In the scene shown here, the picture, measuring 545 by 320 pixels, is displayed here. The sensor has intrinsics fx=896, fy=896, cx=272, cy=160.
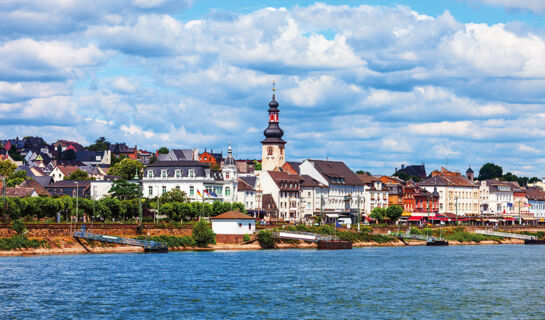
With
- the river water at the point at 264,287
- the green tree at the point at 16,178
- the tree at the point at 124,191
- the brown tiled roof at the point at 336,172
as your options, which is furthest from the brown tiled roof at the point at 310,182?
the river water at the point at 264,287

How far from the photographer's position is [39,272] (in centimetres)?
7175

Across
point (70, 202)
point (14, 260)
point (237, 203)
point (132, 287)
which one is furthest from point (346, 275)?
point (237, 203)

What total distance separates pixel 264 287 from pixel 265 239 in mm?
43127

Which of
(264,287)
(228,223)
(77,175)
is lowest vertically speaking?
(264,287)

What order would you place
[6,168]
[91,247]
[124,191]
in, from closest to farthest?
[91,247] → [124,191] → [6,168]

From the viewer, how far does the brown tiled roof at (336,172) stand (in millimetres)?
167250

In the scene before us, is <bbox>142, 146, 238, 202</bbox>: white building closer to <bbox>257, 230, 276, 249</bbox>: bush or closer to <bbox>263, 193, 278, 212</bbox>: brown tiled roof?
<bbox>263, 193, 278, 212</bbox>: brown tiled roof

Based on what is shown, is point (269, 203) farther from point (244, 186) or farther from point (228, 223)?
point (228, 223)

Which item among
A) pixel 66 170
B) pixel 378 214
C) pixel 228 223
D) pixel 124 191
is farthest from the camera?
pixel 66 170

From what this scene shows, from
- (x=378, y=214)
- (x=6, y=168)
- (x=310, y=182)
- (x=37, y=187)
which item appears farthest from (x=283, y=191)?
(x=6, y=168)

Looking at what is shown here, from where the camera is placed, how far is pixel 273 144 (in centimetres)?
16600

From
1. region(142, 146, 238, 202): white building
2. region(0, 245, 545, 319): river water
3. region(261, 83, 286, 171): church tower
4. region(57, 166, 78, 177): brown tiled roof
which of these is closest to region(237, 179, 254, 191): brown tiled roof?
region(142, 146, 238, 202): white building

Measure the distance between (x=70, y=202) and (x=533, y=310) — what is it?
7118 centimetres

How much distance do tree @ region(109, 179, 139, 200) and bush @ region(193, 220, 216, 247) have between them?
106 feet
